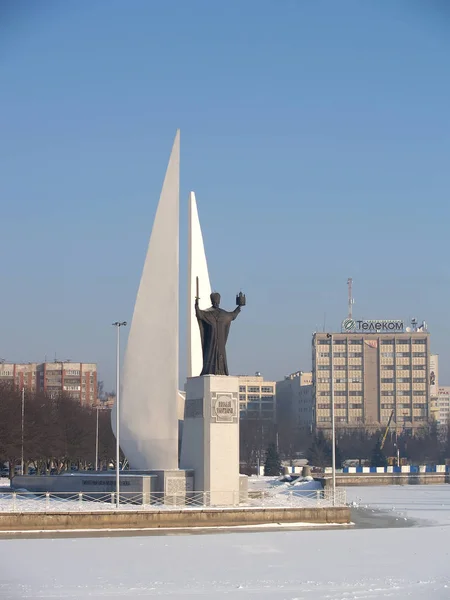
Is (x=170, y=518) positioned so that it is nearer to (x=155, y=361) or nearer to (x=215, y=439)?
(x=215, y=439)

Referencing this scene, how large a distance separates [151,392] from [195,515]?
6703 millimetres

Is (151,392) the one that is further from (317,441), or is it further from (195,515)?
(317,441)

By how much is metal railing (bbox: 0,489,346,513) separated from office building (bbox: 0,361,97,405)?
114204mm

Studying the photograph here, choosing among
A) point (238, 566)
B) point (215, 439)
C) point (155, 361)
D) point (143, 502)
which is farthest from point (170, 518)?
point (238, 566)

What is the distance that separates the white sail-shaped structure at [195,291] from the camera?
40.4m

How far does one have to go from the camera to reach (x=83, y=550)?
24703 millimetres

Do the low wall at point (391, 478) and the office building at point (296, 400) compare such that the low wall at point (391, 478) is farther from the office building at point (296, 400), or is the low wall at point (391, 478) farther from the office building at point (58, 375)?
the office building at point (58, 375)

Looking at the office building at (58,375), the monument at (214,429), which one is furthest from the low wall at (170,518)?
the office building at (58,375)

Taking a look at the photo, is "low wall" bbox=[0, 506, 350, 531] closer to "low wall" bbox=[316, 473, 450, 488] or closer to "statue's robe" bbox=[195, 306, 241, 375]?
"statue's robe" bbox=[195, 306, 241, 375]

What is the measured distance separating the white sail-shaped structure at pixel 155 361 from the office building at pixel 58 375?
112 meters

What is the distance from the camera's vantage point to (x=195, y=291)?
3997cm

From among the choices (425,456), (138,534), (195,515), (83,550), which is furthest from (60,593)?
(425,456)

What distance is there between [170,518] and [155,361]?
7.48 meters

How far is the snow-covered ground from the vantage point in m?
19.1
